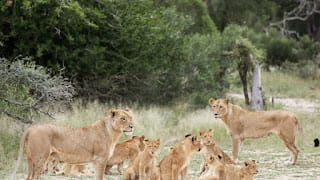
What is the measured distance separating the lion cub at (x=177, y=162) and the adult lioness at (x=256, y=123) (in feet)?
11.0

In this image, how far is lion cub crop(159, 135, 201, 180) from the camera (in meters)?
10.4

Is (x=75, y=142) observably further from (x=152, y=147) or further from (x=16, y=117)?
(x=16, y=117)

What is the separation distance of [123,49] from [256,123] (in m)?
8.27

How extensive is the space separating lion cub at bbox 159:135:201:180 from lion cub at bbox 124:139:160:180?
0.18 meters

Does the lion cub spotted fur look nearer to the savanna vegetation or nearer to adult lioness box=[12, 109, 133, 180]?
adult lioness box=[12, 109, 133, 180]

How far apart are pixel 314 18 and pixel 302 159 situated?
32.3 metres

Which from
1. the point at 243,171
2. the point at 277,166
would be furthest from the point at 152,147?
the point at 277,166

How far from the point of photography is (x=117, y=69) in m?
21.7

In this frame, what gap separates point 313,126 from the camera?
61.5 feet

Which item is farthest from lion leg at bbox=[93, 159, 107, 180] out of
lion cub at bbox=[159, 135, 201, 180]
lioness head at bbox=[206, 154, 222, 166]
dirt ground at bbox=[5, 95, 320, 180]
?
lioness head at bbox=[206, 154, 222, 166]

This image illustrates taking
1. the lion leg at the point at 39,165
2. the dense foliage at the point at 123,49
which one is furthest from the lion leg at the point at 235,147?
the dense foliage at the point at 123,49

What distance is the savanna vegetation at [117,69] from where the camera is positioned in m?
15.7

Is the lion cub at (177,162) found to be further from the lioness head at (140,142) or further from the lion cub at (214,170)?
the lioness head at (140,142)

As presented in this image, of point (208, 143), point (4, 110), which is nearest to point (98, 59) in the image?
point (4, 110)
